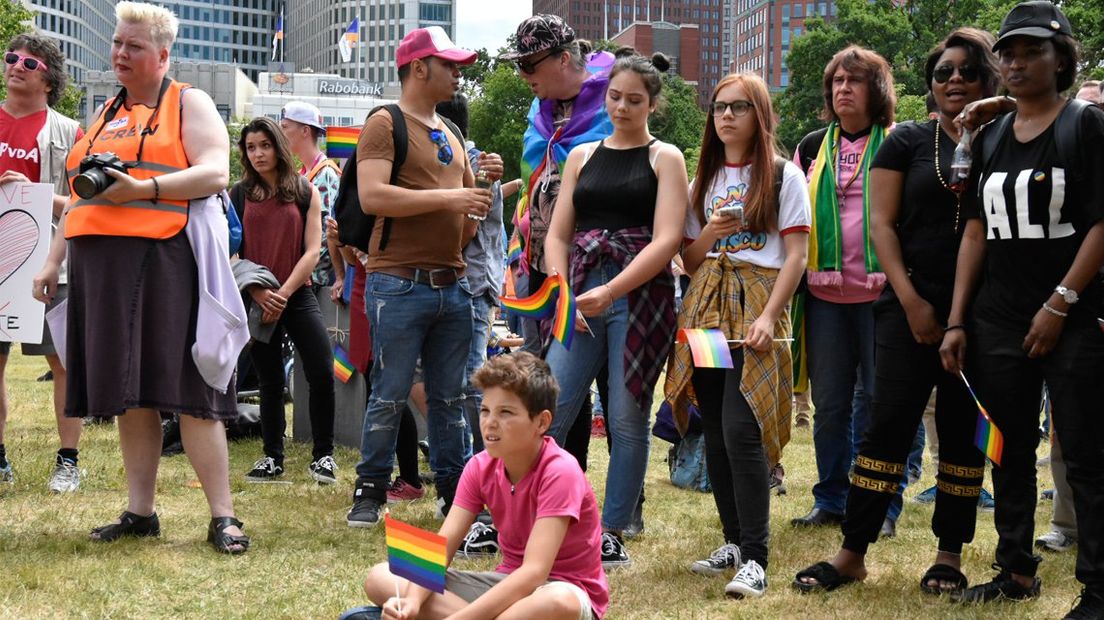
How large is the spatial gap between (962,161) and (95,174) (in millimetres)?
3185

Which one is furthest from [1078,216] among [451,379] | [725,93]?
[451,379]

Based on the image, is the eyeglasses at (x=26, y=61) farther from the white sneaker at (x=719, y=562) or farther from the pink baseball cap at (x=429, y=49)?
the white sneaker at (x=719, y=562)

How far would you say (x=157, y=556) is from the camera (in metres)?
5.06

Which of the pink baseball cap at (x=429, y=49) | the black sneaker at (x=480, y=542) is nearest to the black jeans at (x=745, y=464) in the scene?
the black sneaker at (x=480, y=542)

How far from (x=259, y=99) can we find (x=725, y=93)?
11542 cm

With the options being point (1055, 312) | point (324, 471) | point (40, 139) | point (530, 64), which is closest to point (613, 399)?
point (530, 64)

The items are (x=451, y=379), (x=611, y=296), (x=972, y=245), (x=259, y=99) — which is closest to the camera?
(x=972, y=245)

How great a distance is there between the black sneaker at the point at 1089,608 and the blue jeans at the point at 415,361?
273cm

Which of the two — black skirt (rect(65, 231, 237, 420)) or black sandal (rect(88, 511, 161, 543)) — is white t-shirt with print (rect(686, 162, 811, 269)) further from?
black sandal (rect(88, 511, 161, 543))

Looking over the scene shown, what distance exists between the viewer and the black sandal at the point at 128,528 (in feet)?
17.4

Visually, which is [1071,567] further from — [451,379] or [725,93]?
[451,379]

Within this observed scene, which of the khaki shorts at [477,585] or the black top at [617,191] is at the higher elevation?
the black top at [617,191]

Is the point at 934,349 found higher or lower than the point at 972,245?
lower

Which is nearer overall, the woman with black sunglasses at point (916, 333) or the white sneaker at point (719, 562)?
the woman with black sunglasses at point (916, 333)
